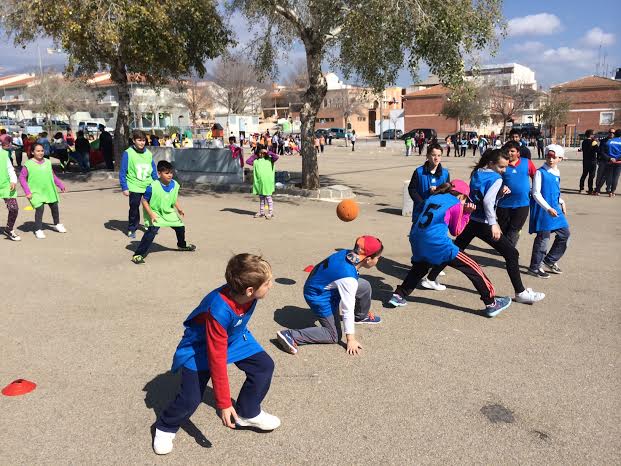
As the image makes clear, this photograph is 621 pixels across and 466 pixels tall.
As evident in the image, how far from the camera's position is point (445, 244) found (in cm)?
486

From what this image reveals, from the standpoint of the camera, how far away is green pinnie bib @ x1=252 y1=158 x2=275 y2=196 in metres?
9.79

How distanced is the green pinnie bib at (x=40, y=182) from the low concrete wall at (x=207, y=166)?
284 inches

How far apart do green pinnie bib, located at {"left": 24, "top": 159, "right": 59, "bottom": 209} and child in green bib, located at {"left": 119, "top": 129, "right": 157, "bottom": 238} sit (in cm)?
117

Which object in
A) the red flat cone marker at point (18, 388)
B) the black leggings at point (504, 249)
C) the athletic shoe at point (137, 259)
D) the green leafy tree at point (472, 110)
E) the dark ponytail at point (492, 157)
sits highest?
the green leafy tree at point (472, 110)

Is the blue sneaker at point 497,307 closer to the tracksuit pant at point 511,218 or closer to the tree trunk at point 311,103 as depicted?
the tracksuit pant at point 511,218

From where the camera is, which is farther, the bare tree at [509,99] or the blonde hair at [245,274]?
the bare tree at [509,99]

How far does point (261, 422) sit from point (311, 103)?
35.0 feet

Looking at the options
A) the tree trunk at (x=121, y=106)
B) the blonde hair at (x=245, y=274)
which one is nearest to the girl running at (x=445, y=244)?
the blonde hair at (x=245, y=274)

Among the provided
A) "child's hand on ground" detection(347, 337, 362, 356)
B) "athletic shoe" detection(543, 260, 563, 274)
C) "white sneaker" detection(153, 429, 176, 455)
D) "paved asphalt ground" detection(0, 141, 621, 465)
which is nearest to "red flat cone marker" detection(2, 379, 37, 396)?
"paved asphalt ground" detection(0, 141, 621, 465)

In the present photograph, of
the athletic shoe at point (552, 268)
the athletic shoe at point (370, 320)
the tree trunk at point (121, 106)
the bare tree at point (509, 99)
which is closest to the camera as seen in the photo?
the athletic shoe at point (370, 320)

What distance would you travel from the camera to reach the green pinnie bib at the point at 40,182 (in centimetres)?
803

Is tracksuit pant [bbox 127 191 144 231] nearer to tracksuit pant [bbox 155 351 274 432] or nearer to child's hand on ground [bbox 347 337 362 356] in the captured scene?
child's hand on ground [bbox 347 337 362 356]

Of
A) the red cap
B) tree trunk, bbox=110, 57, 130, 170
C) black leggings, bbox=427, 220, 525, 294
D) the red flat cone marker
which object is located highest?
tree trunk, bbox=110, 57, 130, 170

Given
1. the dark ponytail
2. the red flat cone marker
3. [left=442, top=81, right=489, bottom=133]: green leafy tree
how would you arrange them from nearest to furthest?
the red flat cone marker < the dark ponytail < [left=442, top=81, right=489, bottom=133]: green leafy tree
